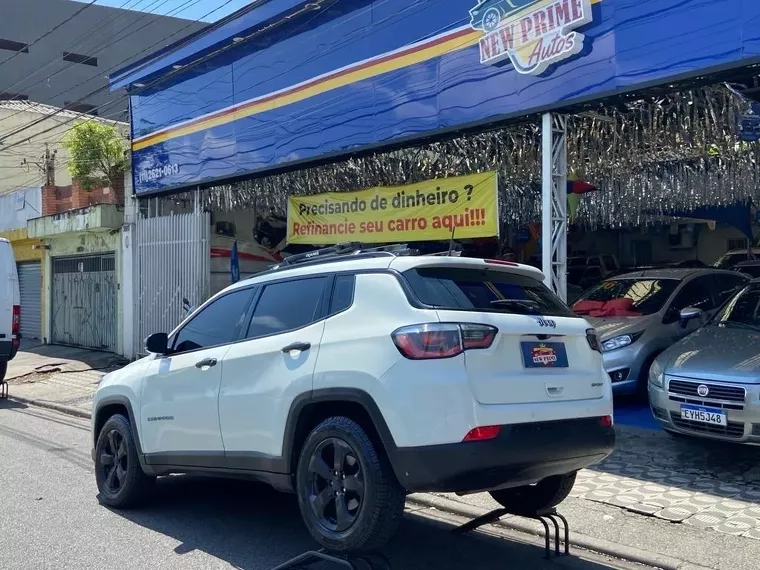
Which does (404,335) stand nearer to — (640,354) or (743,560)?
(743,560)

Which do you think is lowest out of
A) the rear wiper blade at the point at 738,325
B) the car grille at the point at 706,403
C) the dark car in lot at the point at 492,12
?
the car grille at the point at 706,403

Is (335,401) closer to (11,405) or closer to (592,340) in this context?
(592,340)

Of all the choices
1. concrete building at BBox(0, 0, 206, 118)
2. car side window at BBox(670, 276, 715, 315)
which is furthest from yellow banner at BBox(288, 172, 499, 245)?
concrete building at BBox(0, 0, 206, 118)

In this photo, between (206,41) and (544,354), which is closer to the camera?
(544,354)

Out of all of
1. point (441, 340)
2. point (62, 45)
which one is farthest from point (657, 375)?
point (62, 45)

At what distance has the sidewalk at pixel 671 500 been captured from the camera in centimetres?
511

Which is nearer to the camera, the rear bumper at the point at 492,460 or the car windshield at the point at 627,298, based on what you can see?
the rear bumper at the point at 492,460

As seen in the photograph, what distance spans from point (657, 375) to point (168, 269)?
35.0ft

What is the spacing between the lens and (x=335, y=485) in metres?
4.45

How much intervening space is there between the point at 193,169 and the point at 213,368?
10.2 meters

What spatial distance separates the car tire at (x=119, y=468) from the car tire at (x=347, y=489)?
6.71ft

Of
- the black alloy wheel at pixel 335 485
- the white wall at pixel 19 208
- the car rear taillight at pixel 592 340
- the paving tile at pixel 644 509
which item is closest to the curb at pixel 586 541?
the paving tile at pixel 644 509

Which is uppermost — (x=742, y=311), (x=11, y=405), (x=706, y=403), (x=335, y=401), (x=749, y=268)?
(x=749, y=268)

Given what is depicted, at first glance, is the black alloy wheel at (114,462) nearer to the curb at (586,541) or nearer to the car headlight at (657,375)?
the curb at (586,541)
